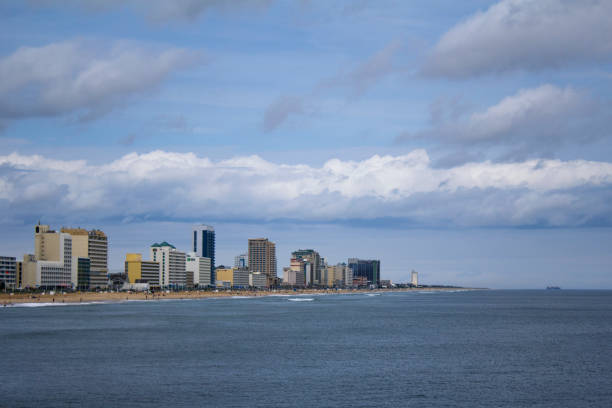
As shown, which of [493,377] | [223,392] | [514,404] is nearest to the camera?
[514,404]

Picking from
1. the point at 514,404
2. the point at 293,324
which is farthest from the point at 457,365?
the point at 293,324

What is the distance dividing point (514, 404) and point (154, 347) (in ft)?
160

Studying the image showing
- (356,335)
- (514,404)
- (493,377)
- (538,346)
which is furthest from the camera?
→ (356,335)

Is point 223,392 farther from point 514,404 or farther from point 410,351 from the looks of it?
point 410,351

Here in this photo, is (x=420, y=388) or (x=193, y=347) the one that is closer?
(x=420, y=388)

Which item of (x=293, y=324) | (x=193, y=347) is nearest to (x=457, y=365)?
(x=193, y=347)

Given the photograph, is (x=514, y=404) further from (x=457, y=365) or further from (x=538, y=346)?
(x=538, y=346)

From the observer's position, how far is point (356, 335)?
10381 centimetres

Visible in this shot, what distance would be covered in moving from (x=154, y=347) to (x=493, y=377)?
42.6m

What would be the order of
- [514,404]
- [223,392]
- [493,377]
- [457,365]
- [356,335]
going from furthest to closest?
[356,335] < [457,365] < [493,377] < [223,392] < [514,404]

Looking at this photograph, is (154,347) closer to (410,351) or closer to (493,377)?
(410,351)

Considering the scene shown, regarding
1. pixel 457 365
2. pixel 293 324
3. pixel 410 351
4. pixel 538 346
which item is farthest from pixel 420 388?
pixel 293 324

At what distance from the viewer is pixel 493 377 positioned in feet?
210

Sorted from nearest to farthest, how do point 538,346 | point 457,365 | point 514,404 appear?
point 514,404 < point 457,365 < point 538,346
